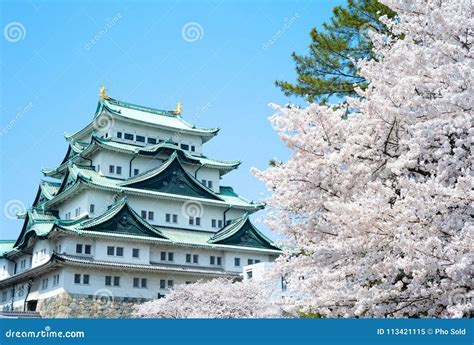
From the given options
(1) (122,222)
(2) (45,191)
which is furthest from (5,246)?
(1) (122,222)

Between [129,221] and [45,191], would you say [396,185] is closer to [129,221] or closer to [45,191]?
[129,221]

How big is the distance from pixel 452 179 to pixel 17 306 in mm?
40875

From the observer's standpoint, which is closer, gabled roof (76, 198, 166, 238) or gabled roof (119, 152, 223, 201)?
gabled roof (76, 198, 166, 238)

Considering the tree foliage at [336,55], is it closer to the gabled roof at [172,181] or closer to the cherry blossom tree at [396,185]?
the cherry blossom tree at [396,185]

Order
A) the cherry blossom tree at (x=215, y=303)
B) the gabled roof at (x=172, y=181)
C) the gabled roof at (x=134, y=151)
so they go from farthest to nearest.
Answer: the gabled roof at (x=134, y=151), the gabled roof at (x=172, y=181), the cherry blossom tree at (x=215, y=303)

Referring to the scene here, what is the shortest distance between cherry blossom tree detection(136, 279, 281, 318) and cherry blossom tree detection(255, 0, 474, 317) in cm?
2092

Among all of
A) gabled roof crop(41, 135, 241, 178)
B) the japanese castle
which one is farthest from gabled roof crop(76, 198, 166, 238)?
gabled roof crop(41, 135, 241, 178)

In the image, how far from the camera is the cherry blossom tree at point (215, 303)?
32.1 meters

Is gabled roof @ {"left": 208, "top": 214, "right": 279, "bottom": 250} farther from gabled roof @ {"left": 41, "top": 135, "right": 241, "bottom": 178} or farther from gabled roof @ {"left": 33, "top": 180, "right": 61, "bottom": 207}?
gabled roof @ {"left": 33, "top": 180, "right": 61, "bottom": 207}

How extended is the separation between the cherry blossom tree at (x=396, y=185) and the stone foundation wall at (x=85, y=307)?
91.6 feet

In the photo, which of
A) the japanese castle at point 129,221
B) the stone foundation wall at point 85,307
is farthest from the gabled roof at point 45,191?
the stone foundation wall at point 85,307


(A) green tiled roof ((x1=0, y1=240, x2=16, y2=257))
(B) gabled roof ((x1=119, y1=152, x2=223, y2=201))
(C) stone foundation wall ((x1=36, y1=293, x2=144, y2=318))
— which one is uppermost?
(B) gabled roof ((x1=119, y1=152, x2=223, y2=201))

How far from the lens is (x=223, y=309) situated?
32.6m

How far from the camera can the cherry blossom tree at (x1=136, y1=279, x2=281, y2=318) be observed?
32.1 metres
